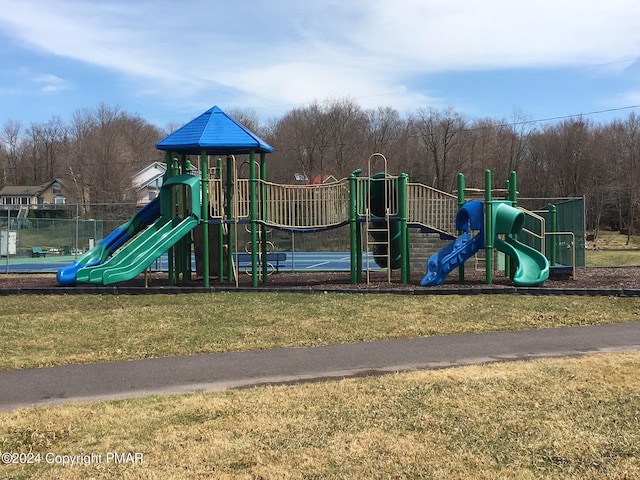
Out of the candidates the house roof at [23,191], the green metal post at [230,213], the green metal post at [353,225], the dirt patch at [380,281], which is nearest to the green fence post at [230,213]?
the green metal post at [230,213]

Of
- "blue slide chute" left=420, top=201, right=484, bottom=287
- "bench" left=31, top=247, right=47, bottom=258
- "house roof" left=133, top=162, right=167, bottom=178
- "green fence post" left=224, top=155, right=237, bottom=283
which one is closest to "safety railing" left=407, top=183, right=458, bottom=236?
"blue slide chute" left=420, top=201, right=484, bottom=287


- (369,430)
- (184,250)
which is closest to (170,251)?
(184,250)

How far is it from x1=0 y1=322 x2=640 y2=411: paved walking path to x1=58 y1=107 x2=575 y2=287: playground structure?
220 inches

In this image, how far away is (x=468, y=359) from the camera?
735 cm

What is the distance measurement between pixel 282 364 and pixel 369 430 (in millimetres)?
2695

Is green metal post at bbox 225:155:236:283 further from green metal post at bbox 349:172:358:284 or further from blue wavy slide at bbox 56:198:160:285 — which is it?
green metal post at bbox 349:172:358:284

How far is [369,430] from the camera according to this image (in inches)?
183

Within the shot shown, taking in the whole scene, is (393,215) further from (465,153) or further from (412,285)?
(465,153)

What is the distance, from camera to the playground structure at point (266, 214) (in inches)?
554

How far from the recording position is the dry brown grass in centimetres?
396

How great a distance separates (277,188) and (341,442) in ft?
37.9

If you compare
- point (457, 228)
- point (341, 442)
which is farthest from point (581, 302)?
point (341, 442)

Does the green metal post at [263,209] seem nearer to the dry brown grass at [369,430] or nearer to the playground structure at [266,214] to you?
the playground structure at [266,214]

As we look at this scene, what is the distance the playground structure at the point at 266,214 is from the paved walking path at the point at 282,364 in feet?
18.3
